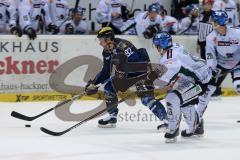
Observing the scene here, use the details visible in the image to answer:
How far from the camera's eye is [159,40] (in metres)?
7.11

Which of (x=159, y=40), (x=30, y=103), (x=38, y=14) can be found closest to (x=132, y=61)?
(x=159, y=40)

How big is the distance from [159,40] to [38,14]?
4.72 m

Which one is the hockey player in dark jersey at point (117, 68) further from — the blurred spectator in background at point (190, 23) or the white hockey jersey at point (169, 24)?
the blurred spectator in background at point (190, 23)

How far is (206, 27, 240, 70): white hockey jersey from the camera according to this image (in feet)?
29.1

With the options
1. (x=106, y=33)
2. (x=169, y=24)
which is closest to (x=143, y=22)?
(x=169, y=24)

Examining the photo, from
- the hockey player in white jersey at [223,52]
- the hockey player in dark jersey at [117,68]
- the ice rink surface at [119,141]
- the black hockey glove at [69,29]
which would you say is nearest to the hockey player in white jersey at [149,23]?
the black hockey glove at [69,29]

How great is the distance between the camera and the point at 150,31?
37.1 feet

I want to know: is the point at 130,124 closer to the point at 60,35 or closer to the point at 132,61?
the point at 132,61

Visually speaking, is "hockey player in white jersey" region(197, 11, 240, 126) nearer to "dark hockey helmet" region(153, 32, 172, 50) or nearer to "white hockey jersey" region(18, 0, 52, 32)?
"dark hockey helmet" region(153, 32, 172, 50)

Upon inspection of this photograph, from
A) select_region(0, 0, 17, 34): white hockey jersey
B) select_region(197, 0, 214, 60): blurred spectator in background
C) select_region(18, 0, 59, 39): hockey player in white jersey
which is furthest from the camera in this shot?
select_region(197, 0, 214, 60): blurred spectator in background

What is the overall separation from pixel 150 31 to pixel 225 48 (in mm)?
2540

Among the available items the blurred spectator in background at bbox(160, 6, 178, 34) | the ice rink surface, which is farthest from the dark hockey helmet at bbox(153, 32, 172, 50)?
the blurred spectator in background at bbox(160, 6, 178, 34)

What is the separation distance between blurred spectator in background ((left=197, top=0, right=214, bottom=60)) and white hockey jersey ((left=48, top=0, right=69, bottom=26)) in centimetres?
225

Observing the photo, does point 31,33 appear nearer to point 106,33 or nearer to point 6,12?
point 6,12
